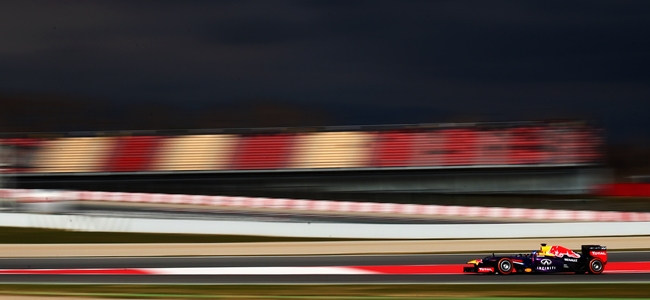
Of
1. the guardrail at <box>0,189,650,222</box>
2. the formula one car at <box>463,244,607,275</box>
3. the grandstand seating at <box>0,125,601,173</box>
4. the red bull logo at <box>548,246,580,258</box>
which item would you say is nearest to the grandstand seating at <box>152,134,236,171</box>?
the grandstand seating at <box>0,125,601,173</box>

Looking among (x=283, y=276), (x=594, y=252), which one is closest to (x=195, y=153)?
(x=283, y=276)

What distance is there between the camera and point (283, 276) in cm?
1430

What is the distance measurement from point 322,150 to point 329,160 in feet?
3.50

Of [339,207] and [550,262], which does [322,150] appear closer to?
[339,207]

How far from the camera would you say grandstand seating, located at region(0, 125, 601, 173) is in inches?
1439

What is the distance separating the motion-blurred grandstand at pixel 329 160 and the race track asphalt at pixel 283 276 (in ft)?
54.8

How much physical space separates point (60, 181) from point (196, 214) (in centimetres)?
1278

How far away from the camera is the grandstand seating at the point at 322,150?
36.6m

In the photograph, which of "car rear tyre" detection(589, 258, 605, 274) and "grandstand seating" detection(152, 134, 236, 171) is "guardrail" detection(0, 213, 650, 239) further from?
"grandstand seating" detection(152, 134, 236, 171)

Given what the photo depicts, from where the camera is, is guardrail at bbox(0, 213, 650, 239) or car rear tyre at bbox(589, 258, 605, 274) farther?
guardrail at bbox(0, 213, 650, 239)

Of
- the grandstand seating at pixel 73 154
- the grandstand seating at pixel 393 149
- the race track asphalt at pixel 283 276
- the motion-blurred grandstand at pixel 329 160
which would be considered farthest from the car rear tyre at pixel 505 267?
the grandstand seating at pixel 73 154

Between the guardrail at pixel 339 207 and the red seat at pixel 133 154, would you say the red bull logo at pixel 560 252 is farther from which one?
the red seat at pixel 133 154

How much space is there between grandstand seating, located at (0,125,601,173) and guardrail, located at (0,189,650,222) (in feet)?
16.9

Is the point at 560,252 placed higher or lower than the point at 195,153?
lower
